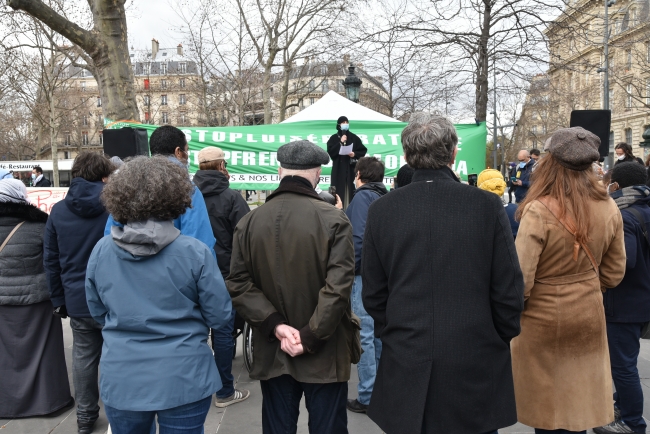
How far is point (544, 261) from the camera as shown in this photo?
2529 millimetres

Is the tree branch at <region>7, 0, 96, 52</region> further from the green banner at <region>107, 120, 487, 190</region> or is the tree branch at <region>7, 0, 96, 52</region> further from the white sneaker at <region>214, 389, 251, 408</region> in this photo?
the white sneaker at <region>214, 389, 251, 408</region>

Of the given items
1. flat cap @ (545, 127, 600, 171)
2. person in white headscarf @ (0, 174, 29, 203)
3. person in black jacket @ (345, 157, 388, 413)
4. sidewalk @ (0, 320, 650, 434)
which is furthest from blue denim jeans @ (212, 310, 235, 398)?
flat cap @ (545, 127, 600, 171)

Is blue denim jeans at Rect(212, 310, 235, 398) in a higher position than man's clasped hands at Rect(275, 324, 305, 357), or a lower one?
lower

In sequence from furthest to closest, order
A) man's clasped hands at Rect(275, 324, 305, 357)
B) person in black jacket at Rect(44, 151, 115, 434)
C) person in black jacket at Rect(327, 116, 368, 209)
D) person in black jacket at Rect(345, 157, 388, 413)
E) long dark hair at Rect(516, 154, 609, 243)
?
person in black jacket at Rect(327, 116, 368, 209), person in black jacket at Rect(345, 157, 388, 413), person in black jacket at Rect(44, 151, 115, 434), long dark hair at Rect(516, 154, 609, 243), man's clasped hands at Rect(275, 324, 305, 357)

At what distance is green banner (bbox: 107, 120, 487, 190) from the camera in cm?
906

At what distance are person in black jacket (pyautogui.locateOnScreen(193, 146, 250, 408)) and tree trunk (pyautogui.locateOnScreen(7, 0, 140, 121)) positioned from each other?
5162mm

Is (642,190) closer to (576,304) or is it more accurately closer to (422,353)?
(576,304)

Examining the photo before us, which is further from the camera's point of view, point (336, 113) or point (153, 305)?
point (336, 113)

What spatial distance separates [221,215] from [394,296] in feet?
7.16

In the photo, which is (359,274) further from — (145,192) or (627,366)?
(145,192)

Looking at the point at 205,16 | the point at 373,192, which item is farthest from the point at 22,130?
the point at 373,192

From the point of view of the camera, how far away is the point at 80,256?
3605 mm

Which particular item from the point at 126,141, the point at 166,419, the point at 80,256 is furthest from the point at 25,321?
the point at 126,141

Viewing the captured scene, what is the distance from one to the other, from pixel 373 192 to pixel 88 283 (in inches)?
85.9
